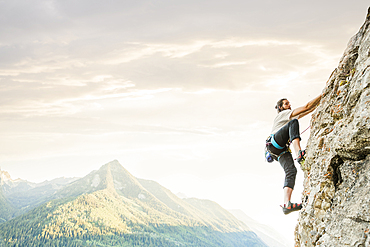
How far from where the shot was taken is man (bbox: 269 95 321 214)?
7.19 meters

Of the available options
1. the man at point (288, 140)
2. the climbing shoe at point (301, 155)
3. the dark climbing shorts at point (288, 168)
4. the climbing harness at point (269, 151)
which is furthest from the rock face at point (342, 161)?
the climbing harness at point (269, 151)

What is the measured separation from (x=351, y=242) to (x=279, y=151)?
3393mm

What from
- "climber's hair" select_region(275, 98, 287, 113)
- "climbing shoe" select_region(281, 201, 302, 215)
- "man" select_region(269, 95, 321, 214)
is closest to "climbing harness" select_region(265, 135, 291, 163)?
"man" select_region(269, 95, 321, 214)

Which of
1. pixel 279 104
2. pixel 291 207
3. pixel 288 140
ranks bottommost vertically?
pixel 291 207

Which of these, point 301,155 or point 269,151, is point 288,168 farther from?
point 269,151

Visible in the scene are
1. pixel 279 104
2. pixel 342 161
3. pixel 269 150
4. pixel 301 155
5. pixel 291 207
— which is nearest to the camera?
pixel 342 161

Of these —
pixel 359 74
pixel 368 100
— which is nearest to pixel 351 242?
pixel 368 100

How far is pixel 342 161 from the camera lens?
5.80m

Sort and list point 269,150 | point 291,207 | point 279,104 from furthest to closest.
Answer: point 279,104 → point 269,150 → point 291,207

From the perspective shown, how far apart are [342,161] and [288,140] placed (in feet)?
6.39

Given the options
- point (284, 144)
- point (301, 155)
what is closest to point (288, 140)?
point (284, 144)

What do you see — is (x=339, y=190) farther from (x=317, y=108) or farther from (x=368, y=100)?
(x=317, y=108)

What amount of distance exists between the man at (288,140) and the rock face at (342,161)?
0.33 m

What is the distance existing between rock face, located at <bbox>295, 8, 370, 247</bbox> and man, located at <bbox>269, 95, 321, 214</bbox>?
33 centimetres
